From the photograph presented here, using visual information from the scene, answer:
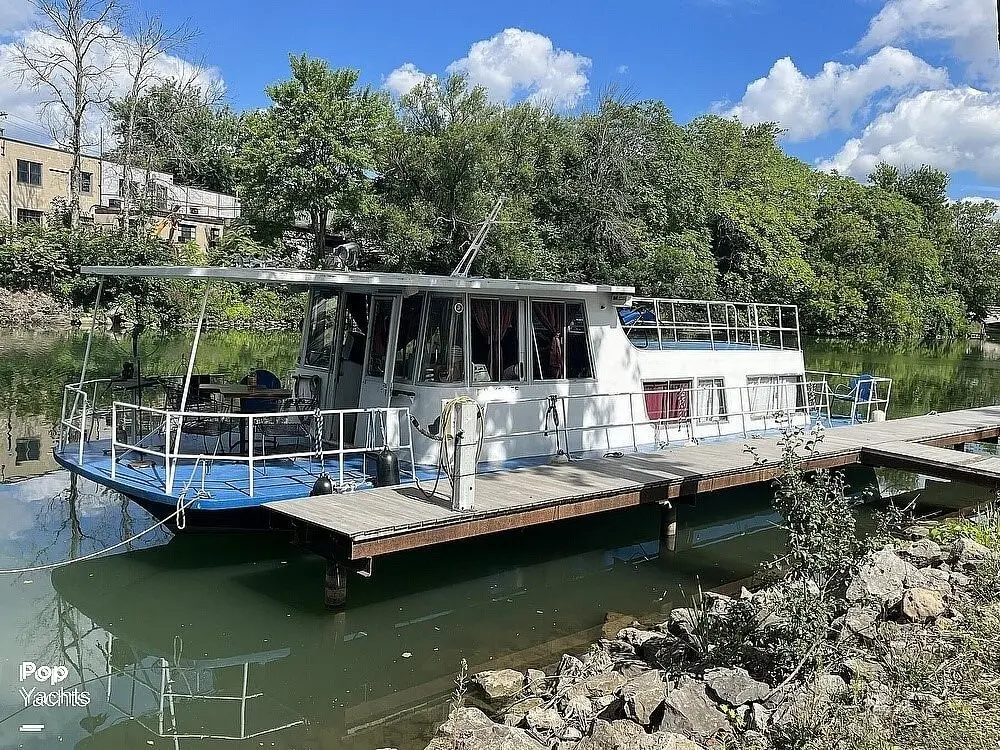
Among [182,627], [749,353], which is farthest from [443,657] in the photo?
[749,353]

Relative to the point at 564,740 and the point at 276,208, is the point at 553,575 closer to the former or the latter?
the point at 564,740

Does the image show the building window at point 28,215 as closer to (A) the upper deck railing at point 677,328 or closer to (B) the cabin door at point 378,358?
(A) the upper deck railing at point 677,328

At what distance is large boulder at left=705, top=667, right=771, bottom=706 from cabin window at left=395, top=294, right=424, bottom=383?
226 inches

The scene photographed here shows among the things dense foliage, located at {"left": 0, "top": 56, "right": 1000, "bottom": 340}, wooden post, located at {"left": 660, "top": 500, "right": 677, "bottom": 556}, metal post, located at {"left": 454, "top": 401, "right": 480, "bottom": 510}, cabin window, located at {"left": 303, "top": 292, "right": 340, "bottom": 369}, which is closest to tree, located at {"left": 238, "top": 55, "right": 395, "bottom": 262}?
dense foliage, located at {"left": 0, "top": 56, "right": 1000, "bottom": 340}

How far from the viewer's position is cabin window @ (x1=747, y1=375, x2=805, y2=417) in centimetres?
1563

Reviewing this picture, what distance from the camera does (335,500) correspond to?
9617mm

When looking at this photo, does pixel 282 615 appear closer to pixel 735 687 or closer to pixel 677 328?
pixel 735 687

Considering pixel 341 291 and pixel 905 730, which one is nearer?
pixel 905 730

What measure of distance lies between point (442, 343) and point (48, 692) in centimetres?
583

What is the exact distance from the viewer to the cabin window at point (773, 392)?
1563 cm

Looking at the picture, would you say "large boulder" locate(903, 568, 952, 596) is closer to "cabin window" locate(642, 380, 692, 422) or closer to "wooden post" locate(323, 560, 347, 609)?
"cabin window" locate(642, 380, 692, 422)

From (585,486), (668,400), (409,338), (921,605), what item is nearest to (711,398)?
(668,400)

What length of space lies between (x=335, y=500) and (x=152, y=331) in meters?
34.2

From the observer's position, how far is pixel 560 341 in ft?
40.5
